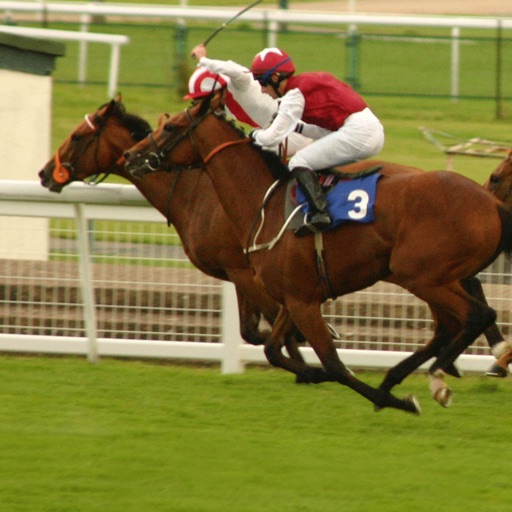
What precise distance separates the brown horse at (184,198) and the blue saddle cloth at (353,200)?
832mm

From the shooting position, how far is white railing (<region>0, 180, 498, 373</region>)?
7016 mm

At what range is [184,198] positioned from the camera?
22.8 feet

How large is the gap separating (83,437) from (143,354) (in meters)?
1.75

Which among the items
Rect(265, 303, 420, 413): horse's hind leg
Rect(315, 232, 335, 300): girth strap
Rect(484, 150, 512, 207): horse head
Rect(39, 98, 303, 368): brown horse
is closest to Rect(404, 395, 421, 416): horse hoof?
Rect(265, 303, 420, 413): horse's hind leg

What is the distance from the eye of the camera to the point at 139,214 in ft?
23.3

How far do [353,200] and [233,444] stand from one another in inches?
51.2

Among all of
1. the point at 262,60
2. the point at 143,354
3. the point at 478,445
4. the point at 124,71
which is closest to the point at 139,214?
the point at 143,354

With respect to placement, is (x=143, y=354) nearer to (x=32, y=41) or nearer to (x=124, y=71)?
(x=32, y=41)

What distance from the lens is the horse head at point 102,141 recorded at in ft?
24.4

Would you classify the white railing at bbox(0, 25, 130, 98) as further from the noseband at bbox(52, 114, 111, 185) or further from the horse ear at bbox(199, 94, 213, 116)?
the horse ear at bbox(199, 94, 213, 116)

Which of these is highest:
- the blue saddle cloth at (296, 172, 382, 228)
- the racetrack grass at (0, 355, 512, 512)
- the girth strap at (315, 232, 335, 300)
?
the blue saddle cloth at (296, 172, 382, 228)

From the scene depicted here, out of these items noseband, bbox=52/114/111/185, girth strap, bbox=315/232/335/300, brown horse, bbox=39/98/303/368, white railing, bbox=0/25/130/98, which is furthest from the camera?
white railing, bbox=0/25/130/98

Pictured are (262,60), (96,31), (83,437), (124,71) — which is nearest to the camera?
(83,437)

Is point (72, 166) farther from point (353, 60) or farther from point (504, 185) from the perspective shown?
point (353, 60)
